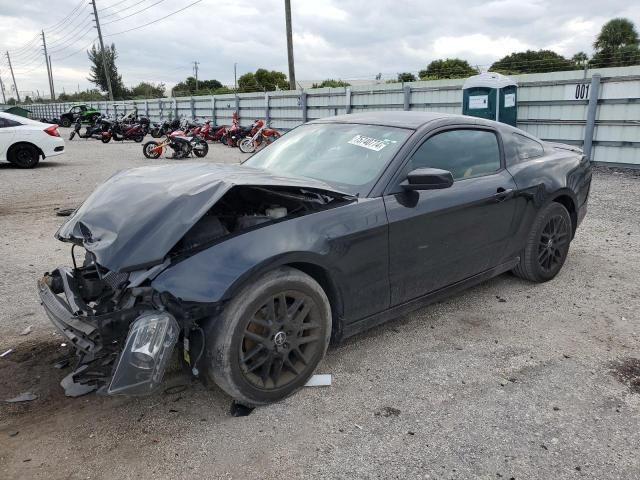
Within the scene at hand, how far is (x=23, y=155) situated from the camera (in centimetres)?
1283

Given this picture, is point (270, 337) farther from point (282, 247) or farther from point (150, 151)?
point (150, 151)

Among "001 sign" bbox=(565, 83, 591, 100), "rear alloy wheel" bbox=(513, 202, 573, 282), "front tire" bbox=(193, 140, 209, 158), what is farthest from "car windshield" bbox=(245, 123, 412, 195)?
"front tire" bbox=(193, 140, 209, 158)

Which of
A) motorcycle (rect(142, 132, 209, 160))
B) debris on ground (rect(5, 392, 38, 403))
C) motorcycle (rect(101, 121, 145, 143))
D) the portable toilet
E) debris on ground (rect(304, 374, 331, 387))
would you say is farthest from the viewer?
motorcycle (rect(101, 121, 145, 143))

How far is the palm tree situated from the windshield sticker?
35293 mm

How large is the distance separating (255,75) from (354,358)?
2080 inches

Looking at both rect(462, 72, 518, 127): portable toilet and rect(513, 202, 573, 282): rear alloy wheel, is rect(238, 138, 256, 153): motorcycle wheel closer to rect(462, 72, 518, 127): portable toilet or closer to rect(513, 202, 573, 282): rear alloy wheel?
rect(462, 72, 518, 127): portable toilet

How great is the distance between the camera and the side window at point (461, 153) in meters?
3.46

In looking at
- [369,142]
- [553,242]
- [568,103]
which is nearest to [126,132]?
[568,103]

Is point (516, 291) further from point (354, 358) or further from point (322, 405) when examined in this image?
point (322, 405)

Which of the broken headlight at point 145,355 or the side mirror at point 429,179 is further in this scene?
the side mirror at point 429,179

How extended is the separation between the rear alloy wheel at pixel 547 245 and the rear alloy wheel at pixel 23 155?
497 inches

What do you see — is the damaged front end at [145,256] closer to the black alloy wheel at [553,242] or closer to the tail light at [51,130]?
the black alloy wheel at [553,242]

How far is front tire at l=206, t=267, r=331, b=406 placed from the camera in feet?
8.10

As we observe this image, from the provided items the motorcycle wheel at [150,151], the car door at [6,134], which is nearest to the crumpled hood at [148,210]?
the car door at [6,134]
